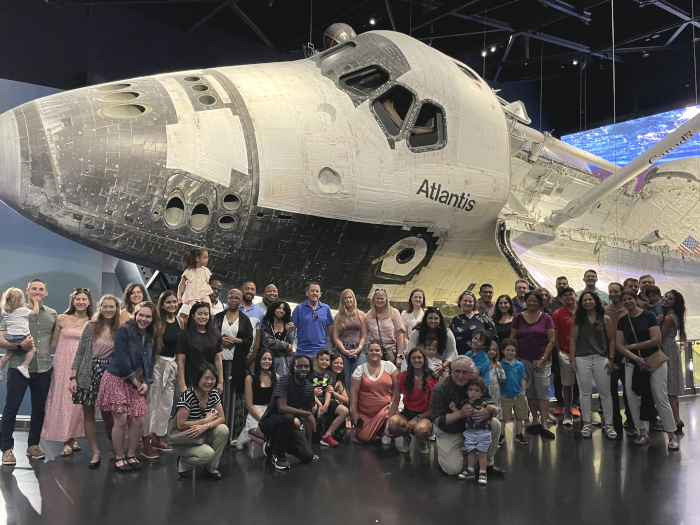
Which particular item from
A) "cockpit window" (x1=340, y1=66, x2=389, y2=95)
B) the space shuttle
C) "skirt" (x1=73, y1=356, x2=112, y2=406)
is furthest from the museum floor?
"cockpit window" (x1=340, y1=66, x2=389, y2=95)

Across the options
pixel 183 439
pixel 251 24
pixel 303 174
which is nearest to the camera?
pixel 183 439

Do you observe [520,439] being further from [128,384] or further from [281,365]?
[128,384]

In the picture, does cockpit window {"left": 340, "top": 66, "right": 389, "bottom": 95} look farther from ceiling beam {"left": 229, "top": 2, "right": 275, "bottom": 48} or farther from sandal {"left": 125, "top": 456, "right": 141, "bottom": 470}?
ceiling beam {"left": 229, "top": 2, "right": 275, "bottom": 48}

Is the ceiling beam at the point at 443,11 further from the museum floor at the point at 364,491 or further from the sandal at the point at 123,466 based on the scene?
the sandal at the point at 123,466

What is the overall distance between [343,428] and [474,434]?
1.55 m

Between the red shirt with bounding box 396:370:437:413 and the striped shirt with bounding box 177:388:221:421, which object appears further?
the red shirt with bounding box 396:370:437:413

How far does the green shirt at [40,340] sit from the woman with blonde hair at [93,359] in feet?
1.07

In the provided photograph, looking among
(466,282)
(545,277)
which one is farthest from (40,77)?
(545,277)

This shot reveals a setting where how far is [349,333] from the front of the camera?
6.05 meters

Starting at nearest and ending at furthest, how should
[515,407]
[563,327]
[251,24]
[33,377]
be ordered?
[33,377] → [515,407] → [563,327] → [251,24]

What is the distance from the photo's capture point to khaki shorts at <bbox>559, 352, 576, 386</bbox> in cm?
636

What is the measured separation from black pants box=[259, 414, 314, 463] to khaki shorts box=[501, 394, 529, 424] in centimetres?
199

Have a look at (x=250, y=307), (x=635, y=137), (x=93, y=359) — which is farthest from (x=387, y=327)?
(x=635, y=137)

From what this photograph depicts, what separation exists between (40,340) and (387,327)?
10.4 feet
